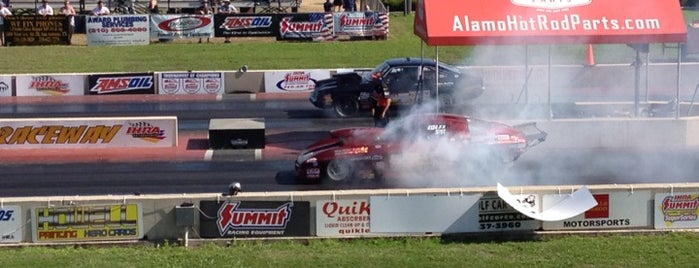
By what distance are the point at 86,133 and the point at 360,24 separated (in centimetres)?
1846

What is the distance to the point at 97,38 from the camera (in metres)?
41.5

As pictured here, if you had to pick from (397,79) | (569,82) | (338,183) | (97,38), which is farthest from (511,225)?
(97,38)

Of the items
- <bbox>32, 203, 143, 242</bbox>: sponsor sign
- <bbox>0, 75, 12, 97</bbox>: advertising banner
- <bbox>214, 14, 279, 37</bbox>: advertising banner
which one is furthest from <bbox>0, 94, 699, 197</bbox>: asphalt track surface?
<bbox>214, 14, 279, 37</bbox>: advertising banner

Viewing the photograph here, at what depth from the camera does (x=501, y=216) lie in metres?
17.7

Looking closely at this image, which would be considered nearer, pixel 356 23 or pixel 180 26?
pixel 180 26

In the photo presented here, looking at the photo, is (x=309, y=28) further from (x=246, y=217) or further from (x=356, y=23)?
(x=246, y=217)

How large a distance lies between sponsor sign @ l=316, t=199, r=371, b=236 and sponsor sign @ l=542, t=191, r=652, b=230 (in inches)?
111

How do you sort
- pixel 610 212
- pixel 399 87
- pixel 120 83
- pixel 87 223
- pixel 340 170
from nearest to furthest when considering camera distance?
1. pixel 87 223
2. pixel 610 212
3. pixel 340 170
4. pixel 399 87
5. pixel 120 83

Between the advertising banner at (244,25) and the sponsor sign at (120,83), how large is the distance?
931 centimetres

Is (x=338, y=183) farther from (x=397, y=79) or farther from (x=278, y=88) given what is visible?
(x=278, y=88)

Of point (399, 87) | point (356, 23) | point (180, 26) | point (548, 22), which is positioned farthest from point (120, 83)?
point (548, 22)

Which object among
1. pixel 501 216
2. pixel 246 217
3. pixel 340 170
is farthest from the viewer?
pixel 340 170

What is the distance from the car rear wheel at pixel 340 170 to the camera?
21141 mm

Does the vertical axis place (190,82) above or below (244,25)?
below
